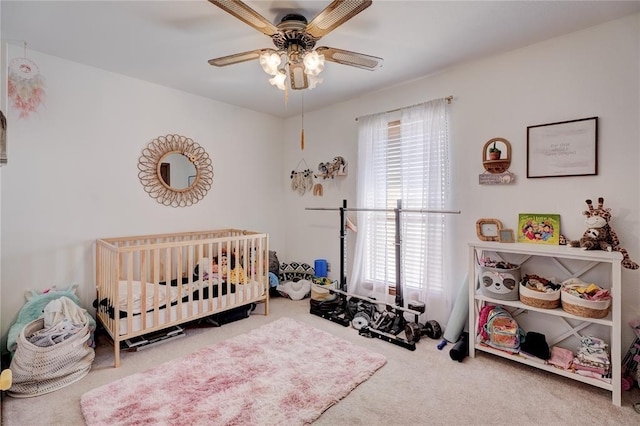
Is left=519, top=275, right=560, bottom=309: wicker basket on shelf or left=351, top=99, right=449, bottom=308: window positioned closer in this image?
left=519, top=275, right=560, bottom=309: wicker basket on shelf

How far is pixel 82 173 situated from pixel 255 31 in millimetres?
1996

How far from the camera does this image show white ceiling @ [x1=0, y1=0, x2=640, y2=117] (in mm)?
1827

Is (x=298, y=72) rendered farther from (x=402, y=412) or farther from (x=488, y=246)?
(x=402, y=412)

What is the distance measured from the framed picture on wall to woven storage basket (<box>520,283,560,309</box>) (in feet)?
2.94

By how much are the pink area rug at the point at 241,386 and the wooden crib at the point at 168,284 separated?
1.33 feet

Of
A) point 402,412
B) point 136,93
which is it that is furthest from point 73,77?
point 402,412

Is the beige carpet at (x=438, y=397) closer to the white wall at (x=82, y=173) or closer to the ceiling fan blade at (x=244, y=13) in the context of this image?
the white wall at (x=82, y=173)

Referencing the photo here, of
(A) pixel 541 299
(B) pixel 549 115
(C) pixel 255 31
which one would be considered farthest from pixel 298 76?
(A) pixel 541 299

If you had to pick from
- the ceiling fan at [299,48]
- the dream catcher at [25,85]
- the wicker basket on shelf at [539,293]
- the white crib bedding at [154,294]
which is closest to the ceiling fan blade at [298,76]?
the ceiling fan at [299,48]

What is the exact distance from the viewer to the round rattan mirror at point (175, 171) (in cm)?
304

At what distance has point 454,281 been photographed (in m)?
2.71

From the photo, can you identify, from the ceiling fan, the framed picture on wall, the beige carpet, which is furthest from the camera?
the framed picture on wall

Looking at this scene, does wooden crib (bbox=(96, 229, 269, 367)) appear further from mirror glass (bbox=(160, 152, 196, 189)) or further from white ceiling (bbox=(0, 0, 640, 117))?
white ceiling (bbox=(0, 0, 640, 117))

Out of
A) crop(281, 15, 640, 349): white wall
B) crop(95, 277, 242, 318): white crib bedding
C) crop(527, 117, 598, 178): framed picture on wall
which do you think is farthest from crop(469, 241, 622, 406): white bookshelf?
crop(95, 277, 242, 318): white crib bedding
